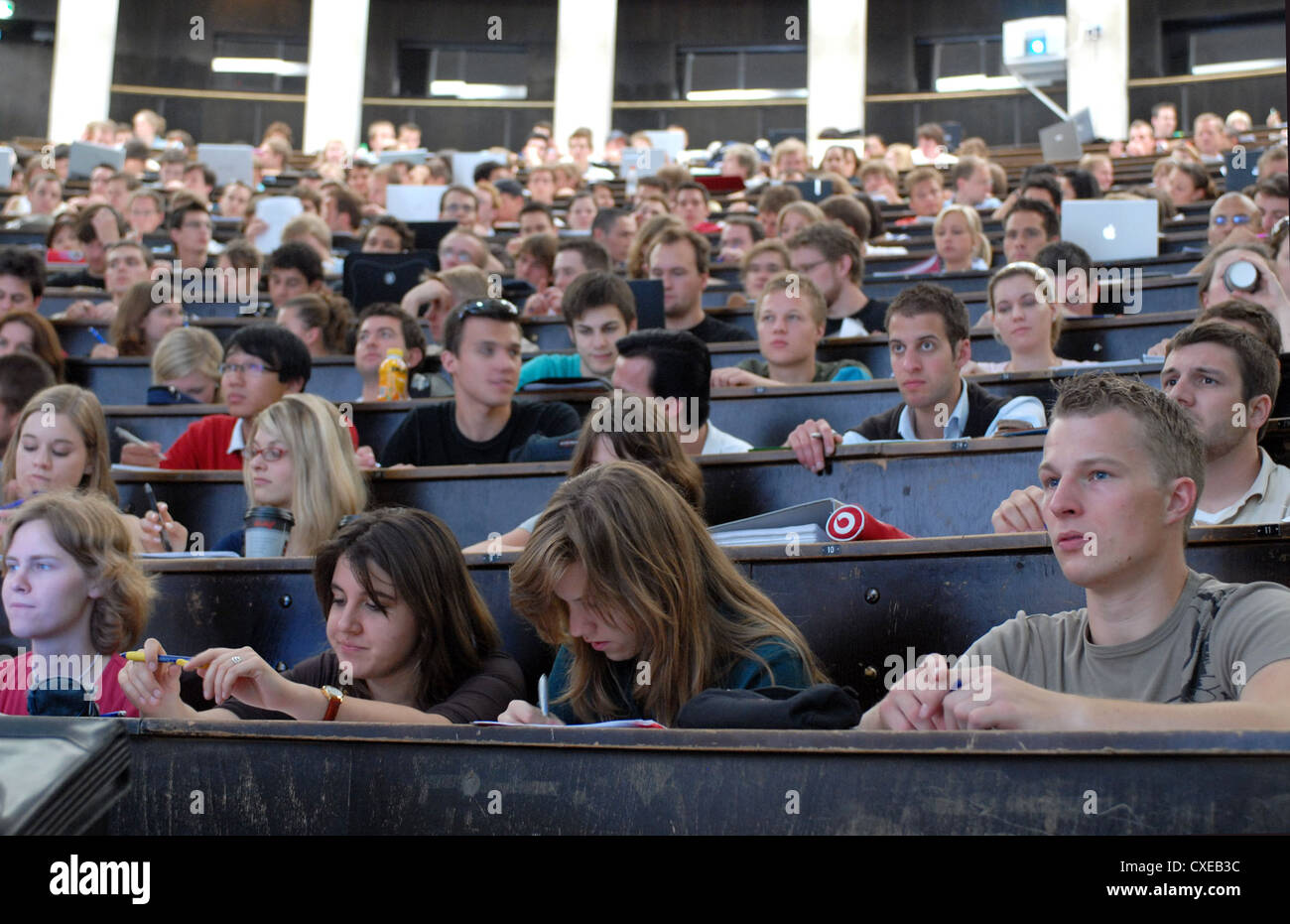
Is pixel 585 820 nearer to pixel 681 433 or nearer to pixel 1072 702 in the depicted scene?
pixel 1072 702

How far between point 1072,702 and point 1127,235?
17.1 ft

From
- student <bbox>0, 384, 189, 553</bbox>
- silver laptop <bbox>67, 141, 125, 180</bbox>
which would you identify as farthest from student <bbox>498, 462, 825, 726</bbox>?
silver laptop <bbox>67, 141, 125, 180</bbox>

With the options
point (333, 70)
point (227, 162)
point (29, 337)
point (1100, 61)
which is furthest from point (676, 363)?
Result: point (333, 70)

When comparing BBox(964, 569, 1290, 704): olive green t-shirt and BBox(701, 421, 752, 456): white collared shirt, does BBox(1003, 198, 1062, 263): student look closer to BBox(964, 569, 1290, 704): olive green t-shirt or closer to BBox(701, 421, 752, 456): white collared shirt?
BBox(701, 421, 752, 456): white collared shirt

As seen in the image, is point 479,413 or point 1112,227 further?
point 1112,227

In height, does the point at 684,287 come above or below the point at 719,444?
above

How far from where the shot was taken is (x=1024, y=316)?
4113mm

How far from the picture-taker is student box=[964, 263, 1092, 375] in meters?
4.12

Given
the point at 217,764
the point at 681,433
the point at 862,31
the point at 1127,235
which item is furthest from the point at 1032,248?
the point at 862,31

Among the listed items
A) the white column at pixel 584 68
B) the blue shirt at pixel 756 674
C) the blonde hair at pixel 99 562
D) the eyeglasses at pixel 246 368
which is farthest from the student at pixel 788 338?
the white column at pixel 584 68

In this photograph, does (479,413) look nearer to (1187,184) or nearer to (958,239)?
(958,239)

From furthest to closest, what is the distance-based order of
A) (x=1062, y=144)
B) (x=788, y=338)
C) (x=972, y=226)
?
(x=1062, y=144) → (x=972, y=226) → (x=788, y=338)

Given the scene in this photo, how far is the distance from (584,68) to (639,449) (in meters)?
14.0

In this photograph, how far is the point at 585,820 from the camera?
1.34 meters
